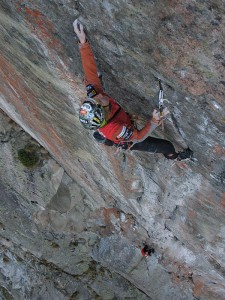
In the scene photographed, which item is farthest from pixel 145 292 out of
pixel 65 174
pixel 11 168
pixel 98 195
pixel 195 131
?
pixel 195 131

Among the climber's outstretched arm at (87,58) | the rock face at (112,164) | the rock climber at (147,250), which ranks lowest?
the rock climber at (147,250)

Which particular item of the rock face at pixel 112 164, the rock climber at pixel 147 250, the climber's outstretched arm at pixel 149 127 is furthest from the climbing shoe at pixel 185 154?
the rock climber at pixel 147 250

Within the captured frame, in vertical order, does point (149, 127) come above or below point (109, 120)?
below

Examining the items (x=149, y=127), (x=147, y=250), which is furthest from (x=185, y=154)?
(x=147, y=250)

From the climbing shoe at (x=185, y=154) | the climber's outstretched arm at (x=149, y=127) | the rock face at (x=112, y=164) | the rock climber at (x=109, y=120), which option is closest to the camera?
the rock face at (x=112, y=164)

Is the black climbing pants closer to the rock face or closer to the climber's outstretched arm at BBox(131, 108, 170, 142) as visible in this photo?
the rock face

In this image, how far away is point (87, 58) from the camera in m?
6.23

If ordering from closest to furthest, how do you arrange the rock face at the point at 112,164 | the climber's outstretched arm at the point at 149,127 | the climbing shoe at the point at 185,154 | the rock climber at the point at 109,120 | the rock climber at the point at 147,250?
the rock face at the point at 112,164
the rock climber at the point at 109,120
the climber's outstretched arm at the point at 149,127
the climbing shoe at the point at 185,154
the rock climber at the point at 147,250

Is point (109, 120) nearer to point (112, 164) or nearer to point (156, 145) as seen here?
point (156, 145)

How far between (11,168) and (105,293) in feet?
19.3

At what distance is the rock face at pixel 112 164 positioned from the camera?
17.8ft

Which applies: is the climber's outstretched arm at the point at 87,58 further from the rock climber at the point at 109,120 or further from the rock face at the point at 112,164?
the rock face at the point at 112,164

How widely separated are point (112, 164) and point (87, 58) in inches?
151

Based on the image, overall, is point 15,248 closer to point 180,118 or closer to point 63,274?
point 63,274
